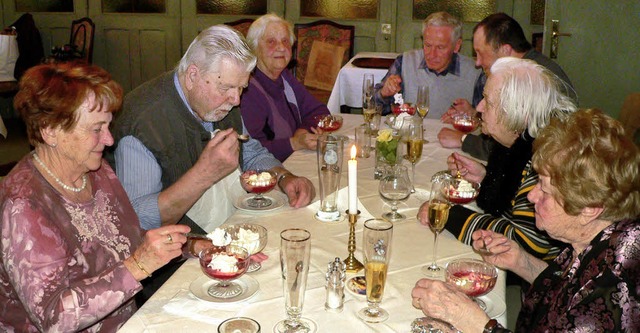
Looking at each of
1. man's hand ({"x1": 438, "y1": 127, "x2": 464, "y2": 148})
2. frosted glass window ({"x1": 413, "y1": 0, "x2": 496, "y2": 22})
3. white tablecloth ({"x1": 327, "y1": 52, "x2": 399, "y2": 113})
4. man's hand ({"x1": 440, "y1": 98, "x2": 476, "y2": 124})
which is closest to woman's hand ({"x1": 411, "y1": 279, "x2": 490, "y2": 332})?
man's hand ({"x1": 438, "y1": 127, "x2": 464, "y2": 148})

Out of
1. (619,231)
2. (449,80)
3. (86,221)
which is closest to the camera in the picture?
(619,231)

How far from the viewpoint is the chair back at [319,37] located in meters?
7.38

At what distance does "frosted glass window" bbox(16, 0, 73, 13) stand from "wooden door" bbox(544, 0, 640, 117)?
5.73m

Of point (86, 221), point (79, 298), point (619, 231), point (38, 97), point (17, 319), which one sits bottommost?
point (17, 319)

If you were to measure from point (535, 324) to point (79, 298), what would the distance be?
3.78 ft

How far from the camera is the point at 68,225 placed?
1.81 metres

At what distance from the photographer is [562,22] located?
18.1ft

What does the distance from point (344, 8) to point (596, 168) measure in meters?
6.24

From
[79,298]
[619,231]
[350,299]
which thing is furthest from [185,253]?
[619,231]

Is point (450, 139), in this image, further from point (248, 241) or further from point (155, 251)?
point (155, 251)

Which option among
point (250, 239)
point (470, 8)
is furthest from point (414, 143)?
point (470, 8)

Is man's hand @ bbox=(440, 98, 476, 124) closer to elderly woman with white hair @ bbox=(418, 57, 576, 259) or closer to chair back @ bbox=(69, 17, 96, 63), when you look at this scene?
elderly woman with white hair @ bbox=(418, 57, 576, 259)

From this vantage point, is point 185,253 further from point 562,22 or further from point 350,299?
point 562,22

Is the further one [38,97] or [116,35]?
[116,35]
